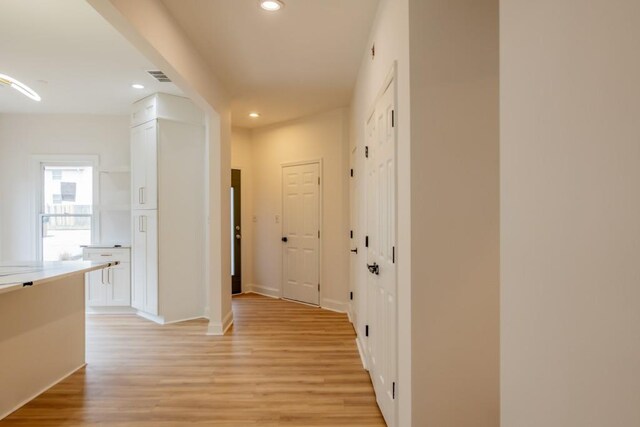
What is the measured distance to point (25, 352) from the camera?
2.71 metres

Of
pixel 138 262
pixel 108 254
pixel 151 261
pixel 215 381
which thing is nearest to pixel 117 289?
pixel 108 254

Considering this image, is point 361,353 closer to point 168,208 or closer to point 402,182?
point 402,182

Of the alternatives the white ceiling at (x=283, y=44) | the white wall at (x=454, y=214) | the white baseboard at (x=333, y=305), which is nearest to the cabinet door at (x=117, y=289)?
the white baseboard at (x=333, y=305)

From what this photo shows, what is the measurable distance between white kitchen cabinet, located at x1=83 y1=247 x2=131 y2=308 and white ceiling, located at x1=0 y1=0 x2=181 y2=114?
2013 mm

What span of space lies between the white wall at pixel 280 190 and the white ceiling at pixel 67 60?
1.83 metres

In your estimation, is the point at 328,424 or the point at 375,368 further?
the point at 375,368

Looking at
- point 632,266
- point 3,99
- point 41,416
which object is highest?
point 3,99

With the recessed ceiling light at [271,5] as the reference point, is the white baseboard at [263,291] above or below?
below

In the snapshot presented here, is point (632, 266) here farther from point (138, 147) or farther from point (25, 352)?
point (138, 147)

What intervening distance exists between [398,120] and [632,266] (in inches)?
59.8

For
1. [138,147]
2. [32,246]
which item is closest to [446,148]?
[138,147]

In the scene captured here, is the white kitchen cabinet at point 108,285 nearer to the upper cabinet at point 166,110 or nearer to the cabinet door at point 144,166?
the cabinet door at point 144,166

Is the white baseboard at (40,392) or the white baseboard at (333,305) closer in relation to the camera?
the white baseboard at (40,392)

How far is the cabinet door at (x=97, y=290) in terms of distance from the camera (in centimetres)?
514
